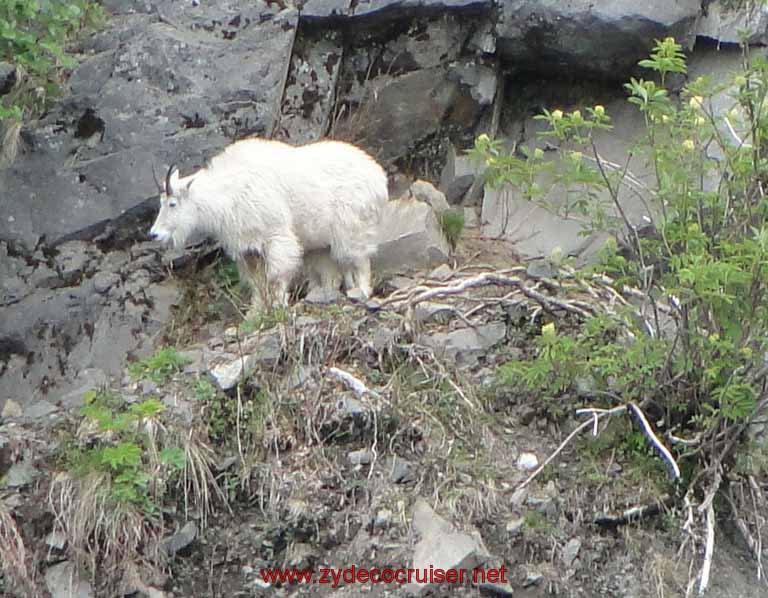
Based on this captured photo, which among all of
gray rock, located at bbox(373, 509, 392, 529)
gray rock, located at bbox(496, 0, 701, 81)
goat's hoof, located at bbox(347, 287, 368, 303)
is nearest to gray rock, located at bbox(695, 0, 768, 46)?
gray rock, located at bbox(496, 0, 701, 81)

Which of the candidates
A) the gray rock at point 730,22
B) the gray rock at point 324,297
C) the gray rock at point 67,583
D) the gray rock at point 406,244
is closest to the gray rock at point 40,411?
the gray rock at point 67,583

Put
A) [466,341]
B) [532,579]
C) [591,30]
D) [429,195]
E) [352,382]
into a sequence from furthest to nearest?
[591,30]
[429,195]
[466,341]
[352,382]
[532,579]

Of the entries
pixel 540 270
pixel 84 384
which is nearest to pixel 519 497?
pixel 540 270

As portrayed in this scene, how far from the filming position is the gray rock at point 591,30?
1202 cm

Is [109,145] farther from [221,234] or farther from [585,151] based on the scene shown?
[585,151]

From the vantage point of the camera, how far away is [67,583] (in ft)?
28.4

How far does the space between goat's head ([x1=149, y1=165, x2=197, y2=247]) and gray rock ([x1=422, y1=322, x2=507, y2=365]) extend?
74.7 inches

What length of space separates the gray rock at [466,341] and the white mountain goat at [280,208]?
3.15ft

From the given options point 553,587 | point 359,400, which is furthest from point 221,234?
point 553,587

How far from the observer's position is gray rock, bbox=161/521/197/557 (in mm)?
8820

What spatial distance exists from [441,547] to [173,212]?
11.1ft

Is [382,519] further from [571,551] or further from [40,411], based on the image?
[40,411]

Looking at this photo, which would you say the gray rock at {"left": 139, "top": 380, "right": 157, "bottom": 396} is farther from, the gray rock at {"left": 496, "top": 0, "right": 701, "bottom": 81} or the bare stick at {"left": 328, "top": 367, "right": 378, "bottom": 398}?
the gray rock at {"left": 496, "top": 0, "right": 701, "bottom": 81}

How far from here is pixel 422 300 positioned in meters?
10.3
